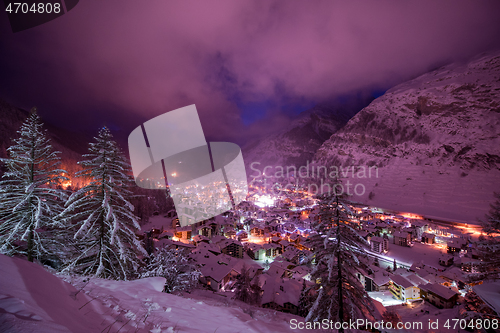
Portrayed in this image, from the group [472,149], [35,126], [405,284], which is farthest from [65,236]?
[472,149]

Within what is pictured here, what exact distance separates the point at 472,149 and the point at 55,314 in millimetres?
94088

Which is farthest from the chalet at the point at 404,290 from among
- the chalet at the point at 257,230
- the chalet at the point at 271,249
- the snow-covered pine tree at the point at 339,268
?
the chalet at the point at 257,230

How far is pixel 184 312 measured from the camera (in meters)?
3.99

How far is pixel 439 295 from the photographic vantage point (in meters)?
19.5

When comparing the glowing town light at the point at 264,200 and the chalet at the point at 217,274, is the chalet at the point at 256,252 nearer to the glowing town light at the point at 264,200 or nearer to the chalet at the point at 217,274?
the chalet at the point at 217,274

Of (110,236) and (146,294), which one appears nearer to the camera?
(146,294)

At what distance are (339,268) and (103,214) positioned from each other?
30.4 feet

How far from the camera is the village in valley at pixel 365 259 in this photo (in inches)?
478

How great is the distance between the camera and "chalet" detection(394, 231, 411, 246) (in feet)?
119

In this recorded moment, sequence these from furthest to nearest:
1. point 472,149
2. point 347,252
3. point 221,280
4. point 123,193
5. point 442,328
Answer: point 472,149 < point 221,280 < point 442,328 < point 123,193 < point 347,252

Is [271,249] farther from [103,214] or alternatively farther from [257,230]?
[103,214]

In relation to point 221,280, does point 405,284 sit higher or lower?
lower

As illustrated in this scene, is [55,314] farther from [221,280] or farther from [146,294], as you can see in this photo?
[221,280]

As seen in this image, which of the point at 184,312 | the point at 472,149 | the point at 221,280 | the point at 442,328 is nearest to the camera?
the point at 184,312
